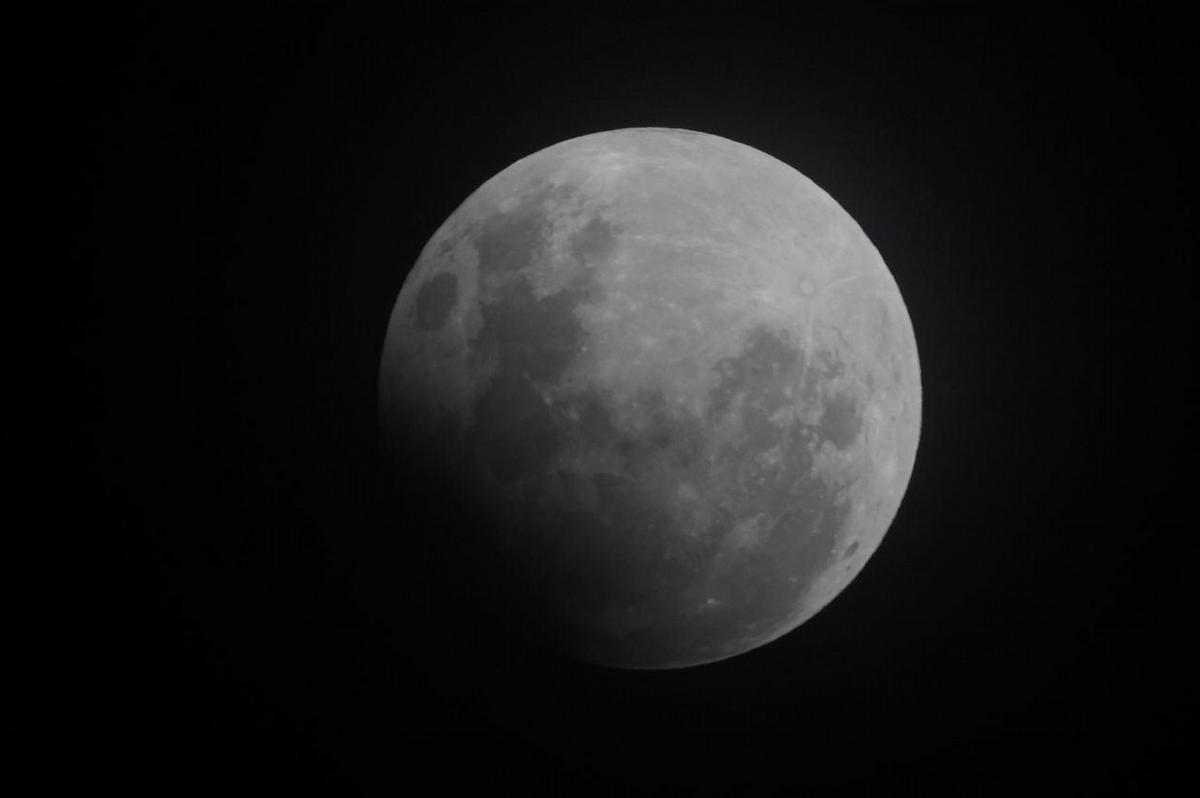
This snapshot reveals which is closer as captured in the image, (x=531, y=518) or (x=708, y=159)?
(x=531, y=518)

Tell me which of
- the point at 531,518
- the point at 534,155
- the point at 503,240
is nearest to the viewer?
the point at 531,518

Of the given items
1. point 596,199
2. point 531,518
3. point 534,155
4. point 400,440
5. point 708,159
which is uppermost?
point 534,155

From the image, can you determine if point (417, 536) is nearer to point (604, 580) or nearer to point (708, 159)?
point (604, 580)

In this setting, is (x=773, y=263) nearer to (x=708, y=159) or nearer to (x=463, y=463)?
(x=708, y=159)

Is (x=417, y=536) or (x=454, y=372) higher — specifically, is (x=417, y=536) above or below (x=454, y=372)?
below

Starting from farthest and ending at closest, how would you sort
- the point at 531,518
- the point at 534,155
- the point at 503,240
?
the point at 534,155
the point at 503,240
the point at 531,518

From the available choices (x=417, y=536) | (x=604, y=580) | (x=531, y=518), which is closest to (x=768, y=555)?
(x=604, y=580)
